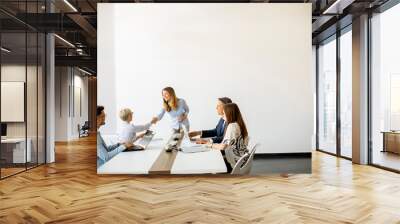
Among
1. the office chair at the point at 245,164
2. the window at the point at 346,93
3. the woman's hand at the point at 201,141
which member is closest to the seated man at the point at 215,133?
the woman's hand at the point at 201,141

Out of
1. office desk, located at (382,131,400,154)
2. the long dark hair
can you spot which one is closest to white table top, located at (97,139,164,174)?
the long dark hair

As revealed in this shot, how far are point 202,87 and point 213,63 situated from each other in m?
0.42

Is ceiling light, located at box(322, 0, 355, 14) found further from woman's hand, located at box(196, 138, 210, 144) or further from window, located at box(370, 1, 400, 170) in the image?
woman's hand, located at box(196, 138, 210, 144)

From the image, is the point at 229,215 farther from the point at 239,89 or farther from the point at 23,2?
the point at 23,2

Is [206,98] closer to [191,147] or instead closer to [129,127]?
[191,147]

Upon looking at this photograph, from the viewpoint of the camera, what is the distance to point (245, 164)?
6016 millimetres

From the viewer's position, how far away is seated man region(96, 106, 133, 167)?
586 centimetres

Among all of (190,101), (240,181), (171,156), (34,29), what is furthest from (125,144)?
(34,29)

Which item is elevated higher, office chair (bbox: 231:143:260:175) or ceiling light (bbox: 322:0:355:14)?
ceiling light (bbox: 322:0:355:14)

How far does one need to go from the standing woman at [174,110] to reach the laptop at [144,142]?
336mm

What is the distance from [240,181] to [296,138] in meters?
1.21

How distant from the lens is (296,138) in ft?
19.9

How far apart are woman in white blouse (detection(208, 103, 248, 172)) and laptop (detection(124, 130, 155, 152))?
0.95 m

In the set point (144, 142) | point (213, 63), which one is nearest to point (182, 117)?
point (144, 142)
